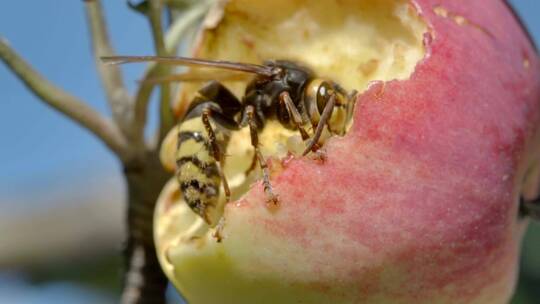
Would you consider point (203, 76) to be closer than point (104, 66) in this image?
Yes

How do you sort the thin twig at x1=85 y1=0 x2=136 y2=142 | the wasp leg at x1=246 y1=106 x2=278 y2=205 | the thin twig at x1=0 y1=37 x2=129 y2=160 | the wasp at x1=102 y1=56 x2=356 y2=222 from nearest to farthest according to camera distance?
the wasp leg at x1=246 y1=106 x2=278 y2=205 → the wasp at x1=102 y1=56 x2=356 y2=222 → the thin twig at x1=0 y1=37 x2=129 y2=160 → the thin twig at x1=85 y1=0 x2=136 y2=142

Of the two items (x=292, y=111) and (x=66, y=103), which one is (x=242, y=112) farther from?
(x=66, y=103)

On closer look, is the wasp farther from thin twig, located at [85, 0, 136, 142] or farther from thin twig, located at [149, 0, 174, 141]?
thin twig, located at [85, 0, 136, 142]

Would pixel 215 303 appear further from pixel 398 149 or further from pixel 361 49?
pixel 361 49

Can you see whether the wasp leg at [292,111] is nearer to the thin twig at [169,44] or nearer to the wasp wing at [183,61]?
the wasp wing at [183,61]

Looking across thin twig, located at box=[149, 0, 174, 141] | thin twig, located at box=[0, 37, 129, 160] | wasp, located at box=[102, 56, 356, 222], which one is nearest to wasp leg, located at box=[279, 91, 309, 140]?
wasp, located at box=[102, 56, 356, 222]

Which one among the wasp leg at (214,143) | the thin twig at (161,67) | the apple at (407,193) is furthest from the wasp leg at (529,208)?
the thin twig at (161,67)

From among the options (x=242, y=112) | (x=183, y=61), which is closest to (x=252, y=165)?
(x=242, y=112)
